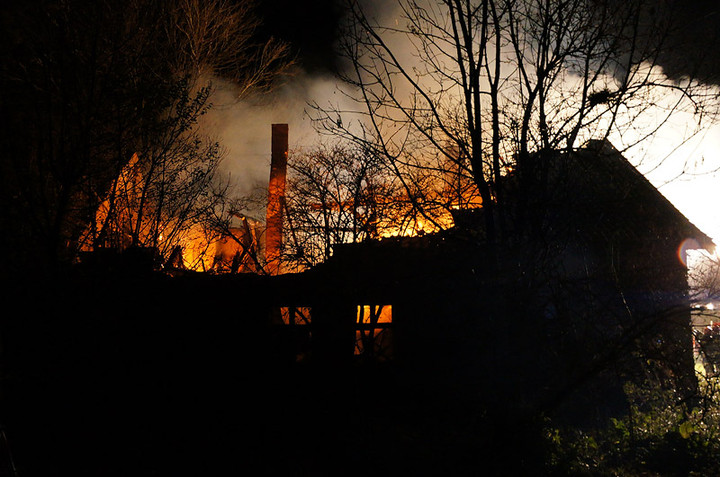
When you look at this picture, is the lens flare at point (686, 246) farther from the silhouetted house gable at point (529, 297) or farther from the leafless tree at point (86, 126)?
the leafless tree at point (86, 126)

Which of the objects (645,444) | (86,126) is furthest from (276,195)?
(645,444)

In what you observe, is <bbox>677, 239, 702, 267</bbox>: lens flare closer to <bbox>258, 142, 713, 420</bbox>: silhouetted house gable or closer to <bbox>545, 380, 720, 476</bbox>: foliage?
<bbox>258, 142, 713, 420</bbox>: silhouetted house gable

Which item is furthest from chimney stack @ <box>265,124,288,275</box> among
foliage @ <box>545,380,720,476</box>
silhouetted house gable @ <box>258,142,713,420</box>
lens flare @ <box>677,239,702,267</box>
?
lens flare @ <box>677,239,702,267</box>

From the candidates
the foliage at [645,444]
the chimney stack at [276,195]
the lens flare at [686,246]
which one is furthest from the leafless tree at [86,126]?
the lens flare at [686,246]

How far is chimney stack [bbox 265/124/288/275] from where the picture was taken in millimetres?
13803

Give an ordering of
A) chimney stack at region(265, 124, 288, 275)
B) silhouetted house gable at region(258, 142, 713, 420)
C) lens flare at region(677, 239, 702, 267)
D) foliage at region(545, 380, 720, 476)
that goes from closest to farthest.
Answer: silhouetted house gable at region(258, 142, 713, 420) < foliage at region(545, 380, 720, 476) < lens flare at region(677, 239, 702, 267) < chimney stack at region(265, 124, 288, 275)

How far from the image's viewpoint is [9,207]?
809 centimetres

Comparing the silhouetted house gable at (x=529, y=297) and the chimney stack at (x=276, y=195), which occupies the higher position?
the chimney stack at (x=276, y=195)

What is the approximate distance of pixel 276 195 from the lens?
609 inches

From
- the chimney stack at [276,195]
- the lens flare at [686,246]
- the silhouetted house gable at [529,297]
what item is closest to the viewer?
the silhouetted house gable at [529,297]

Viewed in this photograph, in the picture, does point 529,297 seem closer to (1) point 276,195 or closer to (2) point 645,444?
(2) point 645,444

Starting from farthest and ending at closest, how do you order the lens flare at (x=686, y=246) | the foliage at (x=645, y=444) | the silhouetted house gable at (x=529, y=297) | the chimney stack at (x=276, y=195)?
the chimney stack at (x=276, y=195) < the lens flare at (x=686, y=246) < the foliage at (x=645, y=444) < the silhouetted house gable at (x=529, y=297)

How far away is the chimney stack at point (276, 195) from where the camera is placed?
1380 cm

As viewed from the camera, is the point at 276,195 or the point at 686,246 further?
the point at 276,195
